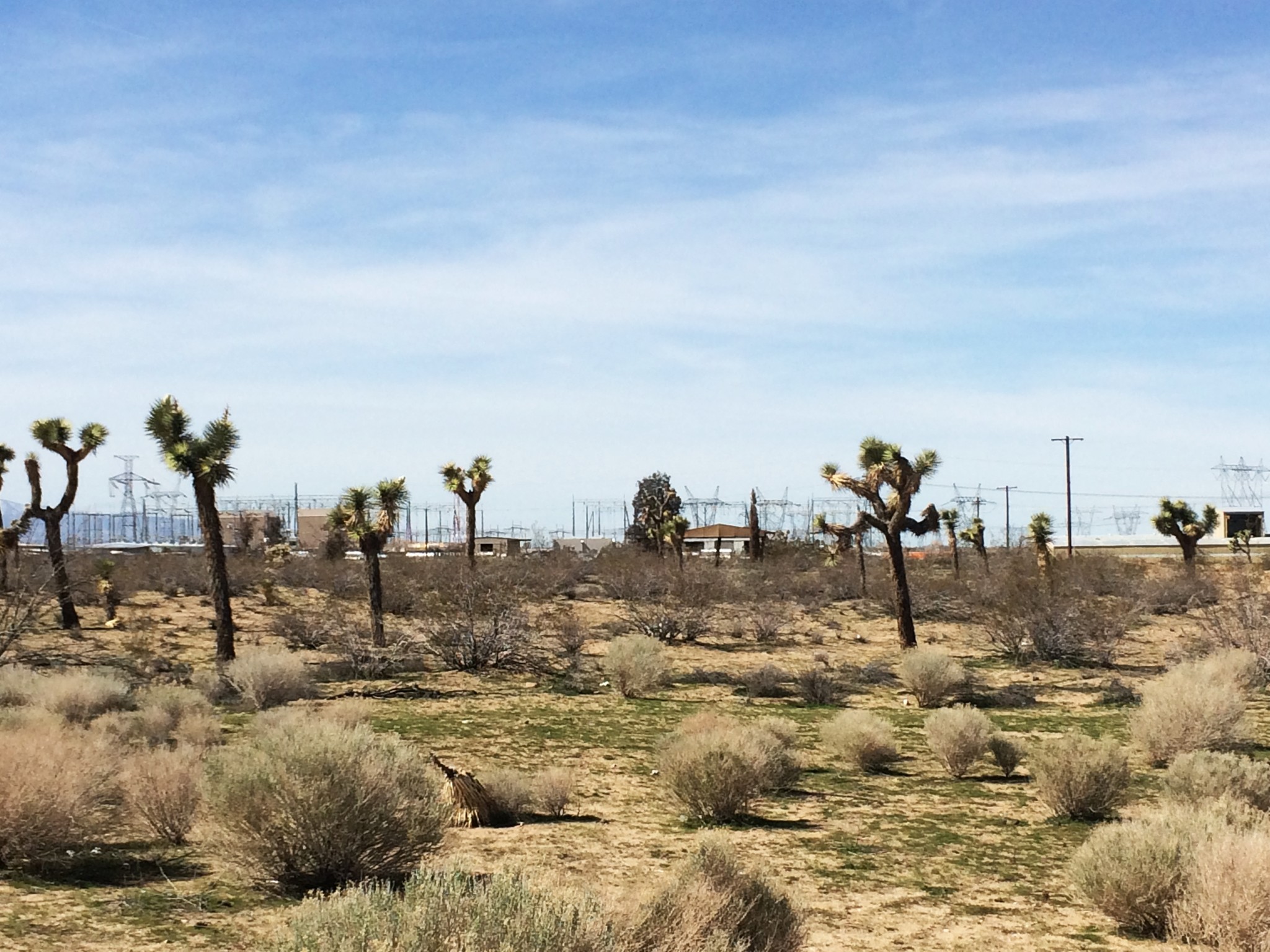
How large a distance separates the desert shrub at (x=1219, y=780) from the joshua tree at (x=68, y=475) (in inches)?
1147

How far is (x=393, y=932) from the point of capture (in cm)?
505

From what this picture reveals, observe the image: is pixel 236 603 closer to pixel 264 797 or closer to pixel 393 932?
pixel 264 797

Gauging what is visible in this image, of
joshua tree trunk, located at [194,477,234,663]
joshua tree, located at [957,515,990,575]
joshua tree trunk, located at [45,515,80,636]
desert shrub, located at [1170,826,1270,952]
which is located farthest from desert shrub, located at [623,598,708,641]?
joshua tree, located at [957,515,990,575]

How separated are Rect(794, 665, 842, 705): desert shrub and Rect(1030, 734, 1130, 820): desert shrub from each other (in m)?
11.4

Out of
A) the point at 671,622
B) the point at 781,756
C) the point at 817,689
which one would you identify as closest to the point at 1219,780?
the point at 781,756

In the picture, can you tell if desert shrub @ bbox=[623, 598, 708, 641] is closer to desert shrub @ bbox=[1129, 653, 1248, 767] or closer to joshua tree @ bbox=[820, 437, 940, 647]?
joshua tree @ bbox=[820, 437, 940, 647]

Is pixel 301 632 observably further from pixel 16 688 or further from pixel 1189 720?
pixel 1189 720

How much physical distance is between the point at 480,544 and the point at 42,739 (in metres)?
87.5

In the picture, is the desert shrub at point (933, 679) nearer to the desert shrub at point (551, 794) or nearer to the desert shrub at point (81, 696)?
the desert shrub at point (551, 794)

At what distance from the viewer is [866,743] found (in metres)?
17.3

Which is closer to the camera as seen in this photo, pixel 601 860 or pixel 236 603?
pixel 601 860

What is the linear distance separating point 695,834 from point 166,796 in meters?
5.11

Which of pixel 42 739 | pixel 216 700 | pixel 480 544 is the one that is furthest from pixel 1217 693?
pixel 480 544

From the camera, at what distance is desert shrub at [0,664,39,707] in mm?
17938
